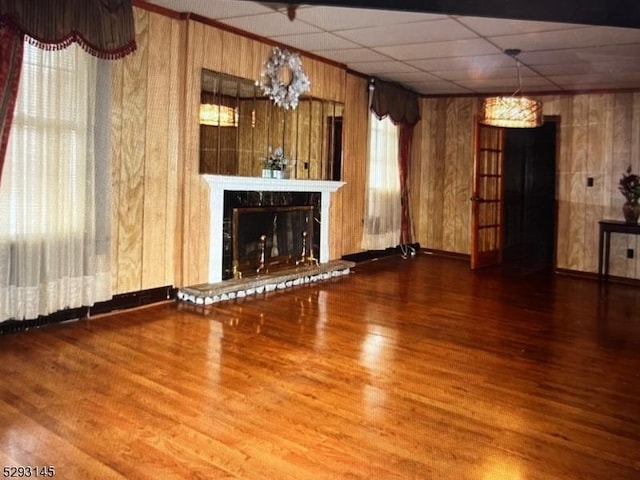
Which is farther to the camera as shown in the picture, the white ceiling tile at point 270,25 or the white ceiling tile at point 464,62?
the white ceiling tile at point 464,62

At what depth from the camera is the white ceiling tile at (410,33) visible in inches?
193

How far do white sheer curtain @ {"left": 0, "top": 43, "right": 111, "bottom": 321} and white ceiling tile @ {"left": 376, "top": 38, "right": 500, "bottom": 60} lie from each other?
301cm

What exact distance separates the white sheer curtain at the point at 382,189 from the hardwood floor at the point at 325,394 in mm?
2804

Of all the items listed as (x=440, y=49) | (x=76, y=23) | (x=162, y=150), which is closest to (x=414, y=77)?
(x=440, y=49)

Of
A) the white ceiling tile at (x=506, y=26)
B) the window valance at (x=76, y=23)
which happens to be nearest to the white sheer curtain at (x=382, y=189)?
the white ceiling tile at (x=506, y=26)

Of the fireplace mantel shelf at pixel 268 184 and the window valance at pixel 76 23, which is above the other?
the window valance at pixel 76 23

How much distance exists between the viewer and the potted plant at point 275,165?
5.87 meters

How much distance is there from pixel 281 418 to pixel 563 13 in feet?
6.83

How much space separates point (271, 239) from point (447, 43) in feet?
8.76

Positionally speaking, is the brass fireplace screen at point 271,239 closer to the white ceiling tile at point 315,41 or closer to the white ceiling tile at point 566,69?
the white ceiling tile at point 315,41

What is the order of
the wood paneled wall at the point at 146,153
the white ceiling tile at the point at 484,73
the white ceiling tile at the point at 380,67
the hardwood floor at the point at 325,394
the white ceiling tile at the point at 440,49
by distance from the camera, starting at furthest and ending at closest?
the white ceiling tile at the point at 380,67, the white ceiling tile at the point at 484,73, the white ceiling tile at the point at 440,49, the wood paneled wall at the point at 146,153, the hardwood floor at the point at 325,394

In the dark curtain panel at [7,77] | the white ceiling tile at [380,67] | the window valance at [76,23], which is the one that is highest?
the white ceiling tile at [380,67]

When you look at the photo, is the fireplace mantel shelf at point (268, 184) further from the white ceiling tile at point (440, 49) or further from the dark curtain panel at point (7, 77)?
the dark curtain panel at point (7, 77)

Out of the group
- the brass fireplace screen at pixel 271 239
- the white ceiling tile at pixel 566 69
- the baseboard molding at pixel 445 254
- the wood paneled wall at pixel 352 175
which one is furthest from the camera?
the baseboard molding at pixel 445 254
